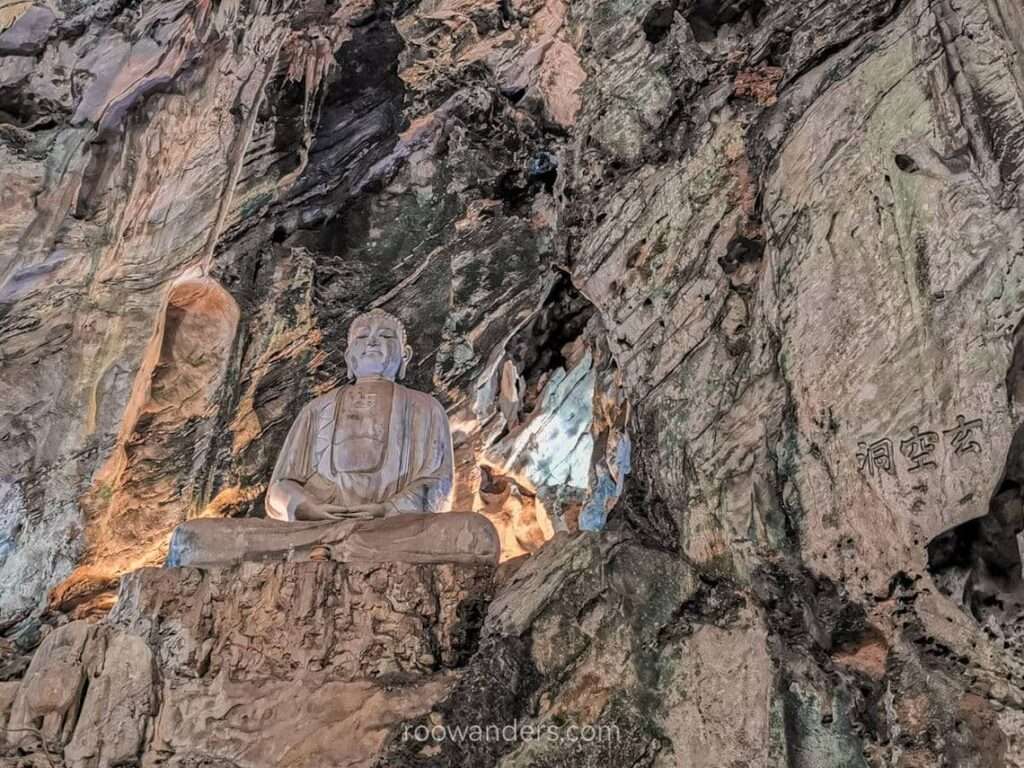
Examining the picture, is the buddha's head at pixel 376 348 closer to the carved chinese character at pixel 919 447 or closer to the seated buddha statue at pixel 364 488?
the seated buddha statue at pixel 364 488

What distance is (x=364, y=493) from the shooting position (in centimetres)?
500

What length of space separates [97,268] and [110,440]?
108 cm

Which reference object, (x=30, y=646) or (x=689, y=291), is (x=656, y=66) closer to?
(x=689, y=291)

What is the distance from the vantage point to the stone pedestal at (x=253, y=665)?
144 inches

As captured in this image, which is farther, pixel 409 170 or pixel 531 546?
pixel 409 170

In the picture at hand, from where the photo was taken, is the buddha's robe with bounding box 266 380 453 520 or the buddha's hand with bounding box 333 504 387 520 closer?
the buddha's hand with bounding box 333 504 387 520

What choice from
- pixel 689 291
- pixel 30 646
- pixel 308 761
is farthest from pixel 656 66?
pixel 30 646

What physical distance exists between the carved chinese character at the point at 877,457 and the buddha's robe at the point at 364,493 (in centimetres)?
158

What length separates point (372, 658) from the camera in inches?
150

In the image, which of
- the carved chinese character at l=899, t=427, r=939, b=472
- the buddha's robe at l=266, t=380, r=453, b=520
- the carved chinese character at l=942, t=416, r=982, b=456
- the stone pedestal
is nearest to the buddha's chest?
the buddha's robe at l=266, t=380, r=453, b=520

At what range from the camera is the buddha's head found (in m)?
5.58

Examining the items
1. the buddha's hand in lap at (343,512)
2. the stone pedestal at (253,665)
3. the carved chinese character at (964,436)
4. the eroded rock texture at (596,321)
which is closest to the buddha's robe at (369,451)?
the buddha's hand in lap at (343,512)

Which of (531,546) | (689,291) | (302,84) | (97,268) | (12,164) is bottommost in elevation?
(531,546)

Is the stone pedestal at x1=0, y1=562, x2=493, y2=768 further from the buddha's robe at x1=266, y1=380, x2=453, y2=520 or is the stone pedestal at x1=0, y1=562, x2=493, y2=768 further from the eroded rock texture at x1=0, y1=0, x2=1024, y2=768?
the buddha's robe at x1=266, y1=380, x2=453, y2=520
